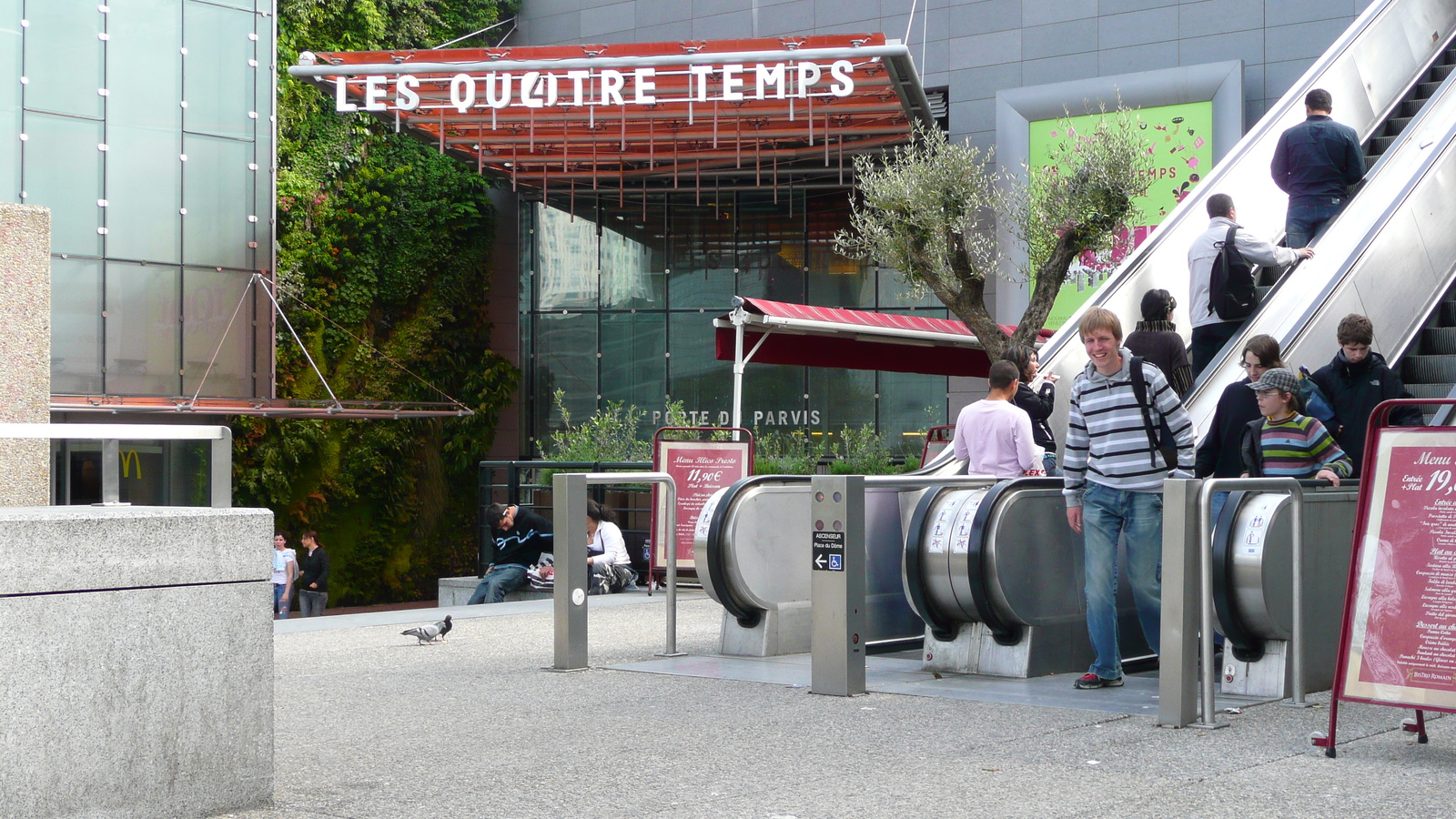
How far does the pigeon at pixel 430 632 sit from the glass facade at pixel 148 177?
12982 millimetres

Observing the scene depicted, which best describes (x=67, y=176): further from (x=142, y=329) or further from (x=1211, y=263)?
(x=1211, y=263)

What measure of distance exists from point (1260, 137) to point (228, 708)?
10.3 meters

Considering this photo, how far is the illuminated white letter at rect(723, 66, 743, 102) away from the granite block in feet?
53.0

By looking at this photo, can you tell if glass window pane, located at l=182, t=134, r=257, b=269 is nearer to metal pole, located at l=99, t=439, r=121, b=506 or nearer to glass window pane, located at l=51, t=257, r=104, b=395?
glass window pane, located at l=51, t=257, r=104, b=395

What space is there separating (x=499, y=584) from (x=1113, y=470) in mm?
8623

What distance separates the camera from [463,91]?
20.9m

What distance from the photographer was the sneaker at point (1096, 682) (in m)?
7.13

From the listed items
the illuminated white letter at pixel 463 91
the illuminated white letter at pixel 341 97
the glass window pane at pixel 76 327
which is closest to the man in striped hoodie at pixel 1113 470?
the illuminated white letter at pixel 463 91

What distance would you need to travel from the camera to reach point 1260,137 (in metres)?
12.1

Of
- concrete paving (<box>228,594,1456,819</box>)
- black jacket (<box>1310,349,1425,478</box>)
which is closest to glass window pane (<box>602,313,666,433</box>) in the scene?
concrete paving (<box>228,594,1456,819</box>)

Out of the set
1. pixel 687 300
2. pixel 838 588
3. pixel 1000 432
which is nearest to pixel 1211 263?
pixel 1000 432

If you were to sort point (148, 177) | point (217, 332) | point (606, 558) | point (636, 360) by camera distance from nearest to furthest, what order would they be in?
point (606, 558)
point (148, 177)
point (217, 332)
point (636, 360)

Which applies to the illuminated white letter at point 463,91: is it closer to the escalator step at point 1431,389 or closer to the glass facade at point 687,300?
the glass facade at point 687,300

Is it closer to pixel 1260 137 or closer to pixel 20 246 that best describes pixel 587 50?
pixel 1260 137
